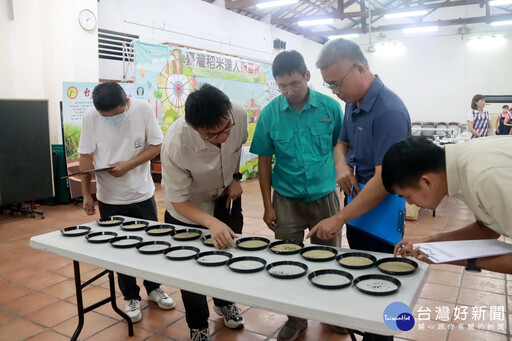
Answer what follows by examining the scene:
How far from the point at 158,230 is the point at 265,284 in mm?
795

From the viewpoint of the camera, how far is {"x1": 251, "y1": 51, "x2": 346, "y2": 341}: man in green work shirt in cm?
190

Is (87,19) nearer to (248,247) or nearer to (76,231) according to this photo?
(76,231)

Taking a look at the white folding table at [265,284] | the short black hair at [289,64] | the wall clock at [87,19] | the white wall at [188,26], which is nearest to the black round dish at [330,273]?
the white folding table at [265,284]

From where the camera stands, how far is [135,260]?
1.48m

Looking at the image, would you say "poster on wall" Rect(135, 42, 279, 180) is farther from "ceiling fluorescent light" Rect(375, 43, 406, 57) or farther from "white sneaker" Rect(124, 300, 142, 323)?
"ceiling fluorescent light" Rect(375, 43, 406, 57)

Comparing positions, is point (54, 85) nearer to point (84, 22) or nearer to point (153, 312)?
point (84, 22)

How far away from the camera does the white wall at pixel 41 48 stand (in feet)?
15.6

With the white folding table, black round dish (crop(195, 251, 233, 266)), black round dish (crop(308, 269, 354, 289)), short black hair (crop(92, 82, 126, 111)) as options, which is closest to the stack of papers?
the white folding table

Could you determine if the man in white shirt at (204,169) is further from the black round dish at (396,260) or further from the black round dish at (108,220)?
the black round dish at (396,260)

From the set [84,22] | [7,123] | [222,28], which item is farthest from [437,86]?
[7,123]

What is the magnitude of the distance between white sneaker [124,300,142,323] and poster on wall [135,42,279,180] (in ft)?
9.56

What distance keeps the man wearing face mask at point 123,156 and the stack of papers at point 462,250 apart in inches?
61.9

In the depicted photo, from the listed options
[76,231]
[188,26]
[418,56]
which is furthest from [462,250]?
[418,56]

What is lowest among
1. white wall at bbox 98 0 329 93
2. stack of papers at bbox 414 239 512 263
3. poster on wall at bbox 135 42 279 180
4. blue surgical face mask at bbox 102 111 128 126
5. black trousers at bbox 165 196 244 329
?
black trousers at bbox 165 196 244 329
